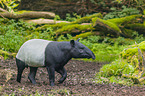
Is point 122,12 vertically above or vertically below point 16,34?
above

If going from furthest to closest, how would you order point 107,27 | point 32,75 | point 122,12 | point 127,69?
point 122,12
point 107,27
point 127,69
point 32,75

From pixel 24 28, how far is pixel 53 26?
1992mm

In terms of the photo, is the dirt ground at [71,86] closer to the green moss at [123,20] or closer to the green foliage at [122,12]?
the green moss at [123,20]

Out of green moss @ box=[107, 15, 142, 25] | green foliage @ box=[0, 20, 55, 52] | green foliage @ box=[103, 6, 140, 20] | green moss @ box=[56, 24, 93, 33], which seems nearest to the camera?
green foliage @ box=[0, 20, 55, 52]

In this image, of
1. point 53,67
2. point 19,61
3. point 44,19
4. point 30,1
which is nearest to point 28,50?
point 19,61

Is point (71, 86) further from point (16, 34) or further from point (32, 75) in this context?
point (16, 34)

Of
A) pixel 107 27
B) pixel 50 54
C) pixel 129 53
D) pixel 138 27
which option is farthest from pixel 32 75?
pixel 138 27

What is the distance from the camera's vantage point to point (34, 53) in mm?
5906

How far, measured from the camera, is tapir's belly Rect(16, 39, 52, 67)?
584 cm

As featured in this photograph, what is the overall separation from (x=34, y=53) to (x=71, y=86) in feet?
4.40

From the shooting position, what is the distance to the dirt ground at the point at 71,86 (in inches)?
193

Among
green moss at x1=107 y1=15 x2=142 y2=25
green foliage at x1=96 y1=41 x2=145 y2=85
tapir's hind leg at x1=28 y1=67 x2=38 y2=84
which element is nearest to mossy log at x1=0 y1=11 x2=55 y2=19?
green moss at x1=107 y1=15 x2=142 y2=25

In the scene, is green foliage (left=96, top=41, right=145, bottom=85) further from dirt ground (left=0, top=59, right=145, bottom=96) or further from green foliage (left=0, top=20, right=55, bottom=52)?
green foliage (left=0, top=20, right=55, bottom=52)

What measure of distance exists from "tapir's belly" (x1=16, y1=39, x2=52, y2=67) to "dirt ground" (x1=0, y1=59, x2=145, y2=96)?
629 millimetres
